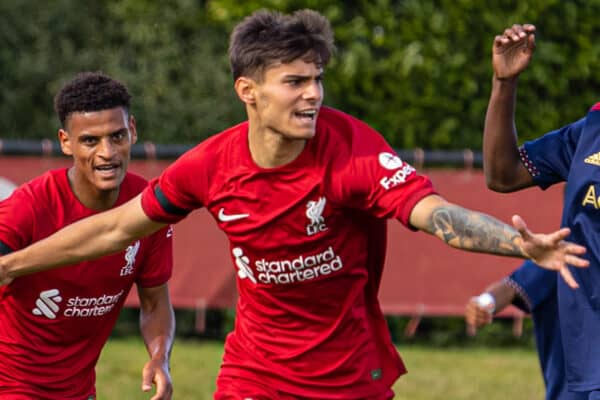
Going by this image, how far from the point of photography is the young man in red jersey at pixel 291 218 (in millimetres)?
5609

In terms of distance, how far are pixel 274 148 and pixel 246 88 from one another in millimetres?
314

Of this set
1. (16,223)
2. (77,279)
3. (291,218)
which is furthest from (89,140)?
(291,218)

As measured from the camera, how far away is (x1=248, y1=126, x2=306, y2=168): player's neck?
573 cm

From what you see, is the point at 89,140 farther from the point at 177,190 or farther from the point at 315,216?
the point at 315,216

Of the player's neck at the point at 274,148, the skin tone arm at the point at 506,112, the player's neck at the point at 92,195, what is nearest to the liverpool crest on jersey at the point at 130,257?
the player's neck at the point at 92,195

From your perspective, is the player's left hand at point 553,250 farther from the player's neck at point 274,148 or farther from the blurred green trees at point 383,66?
the blurred green trees at point 383,66

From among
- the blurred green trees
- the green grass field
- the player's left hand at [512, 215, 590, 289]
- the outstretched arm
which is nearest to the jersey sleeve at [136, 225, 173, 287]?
the outstretched arm

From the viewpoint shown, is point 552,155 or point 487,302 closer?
point 552,155

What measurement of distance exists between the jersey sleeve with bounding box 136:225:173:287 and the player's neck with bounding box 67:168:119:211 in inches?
11.3

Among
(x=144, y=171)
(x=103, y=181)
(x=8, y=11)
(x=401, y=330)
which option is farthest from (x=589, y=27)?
(x=103, y=181)

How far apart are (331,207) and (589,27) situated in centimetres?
893

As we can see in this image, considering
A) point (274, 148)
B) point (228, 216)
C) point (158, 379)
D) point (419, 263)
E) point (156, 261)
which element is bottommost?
point (419, 263)

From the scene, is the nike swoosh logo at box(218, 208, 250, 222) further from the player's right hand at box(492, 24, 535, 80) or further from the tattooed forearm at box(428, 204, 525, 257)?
the player's right hand at box(492, 24, 535, 80)

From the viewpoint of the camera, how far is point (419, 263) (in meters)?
12.3
